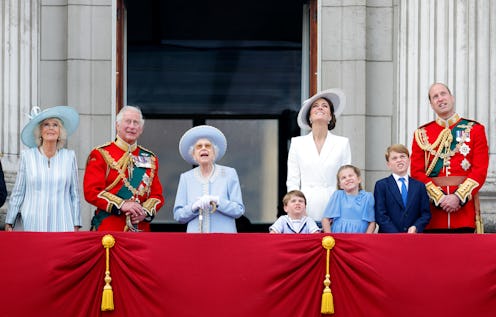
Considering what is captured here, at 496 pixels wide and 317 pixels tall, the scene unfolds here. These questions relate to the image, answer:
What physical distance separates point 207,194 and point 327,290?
4.84 ft

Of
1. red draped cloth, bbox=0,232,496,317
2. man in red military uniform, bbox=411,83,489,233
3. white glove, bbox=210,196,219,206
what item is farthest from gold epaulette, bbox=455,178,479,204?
white glove, bbox=210,196,219,206

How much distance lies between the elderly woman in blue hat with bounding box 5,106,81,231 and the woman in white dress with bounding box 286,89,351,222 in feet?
6.27

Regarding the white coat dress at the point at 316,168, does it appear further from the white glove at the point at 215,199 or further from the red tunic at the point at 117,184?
the red tunic at the point at 117,184

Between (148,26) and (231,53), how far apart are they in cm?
138

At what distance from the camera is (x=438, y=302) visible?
9383 mm

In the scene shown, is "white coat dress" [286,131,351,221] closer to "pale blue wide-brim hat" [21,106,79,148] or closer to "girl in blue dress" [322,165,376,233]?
"girl in blue dress" [322,165,376,233]

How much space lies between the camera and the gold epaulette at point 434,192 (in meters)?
10.5

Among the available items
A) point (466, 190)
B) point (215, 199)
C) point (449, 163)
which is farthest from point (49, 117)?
point (466, 190)

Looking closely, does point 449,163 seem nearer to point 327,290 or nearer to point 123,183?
point 327,290

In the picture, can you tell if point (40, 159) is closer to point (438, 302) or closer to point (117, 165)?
point (117, 165)

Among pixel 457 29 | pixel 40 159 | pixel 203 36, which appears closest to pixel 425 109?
pixel 457 29

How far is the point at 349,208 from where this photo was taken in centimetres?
1024

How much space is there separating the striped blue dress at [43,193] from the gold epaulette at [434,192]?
304 centimetres

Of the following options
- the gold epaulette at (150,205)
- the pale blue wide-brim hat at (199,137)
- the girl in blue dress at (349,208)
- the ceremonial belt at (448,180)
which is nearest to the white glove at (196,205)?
the gold epaulette at (150,205)
